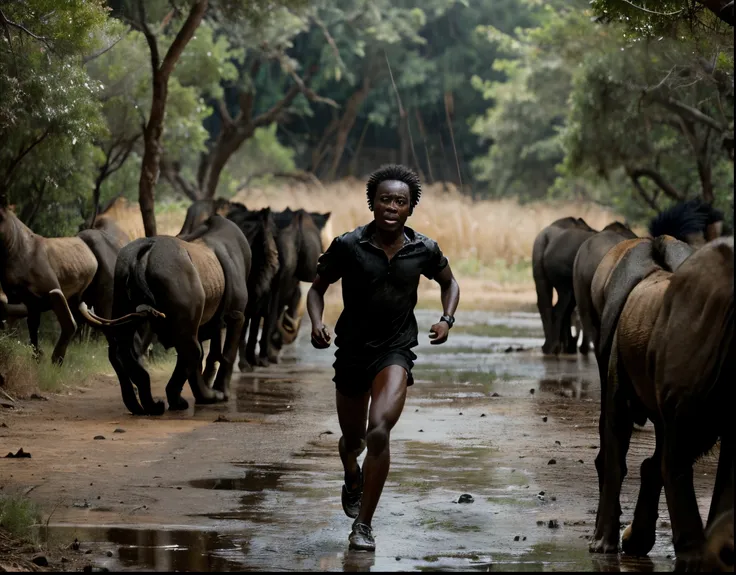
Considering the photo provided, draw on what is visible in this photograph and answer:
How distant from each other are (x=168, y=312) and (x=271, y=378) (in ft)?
13.5

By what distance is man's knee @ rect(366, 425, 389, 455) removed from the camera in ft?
24.0

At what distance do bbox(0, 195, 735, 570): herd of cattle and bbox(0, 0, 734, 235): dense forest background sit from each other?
1.24 meters

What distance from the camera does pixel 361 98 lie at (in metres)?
53.8

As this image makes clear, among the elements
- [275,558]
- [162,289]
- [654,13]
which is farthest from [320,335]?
[654,13]

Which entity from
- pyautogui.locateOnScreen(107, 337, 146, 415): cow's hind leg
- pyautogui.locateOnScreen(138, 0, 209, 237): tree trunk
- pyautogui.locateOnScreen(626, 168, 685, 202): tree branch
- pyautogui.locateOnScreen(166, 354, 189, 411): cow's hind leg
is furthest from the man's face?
pyautogui.locateOnScreen(626, 168, 685, 202): tree branch

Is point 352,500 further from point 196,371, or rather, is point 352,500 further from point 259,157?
point 259,157

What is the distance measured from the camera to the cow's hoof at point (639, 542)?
7.18 m

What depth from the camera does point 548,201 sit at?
50969mm

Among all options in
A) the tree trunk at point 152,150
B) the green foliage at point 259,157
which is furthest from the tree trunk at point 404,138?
the tree trunk at point 152,150

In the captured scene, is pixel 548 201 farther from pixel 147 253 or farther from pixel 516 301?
pixel 147 253

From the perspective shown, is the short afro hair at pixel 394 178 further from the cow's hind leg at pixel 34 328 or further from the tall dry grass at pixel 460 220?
the tall dry grass at pixel 460 220

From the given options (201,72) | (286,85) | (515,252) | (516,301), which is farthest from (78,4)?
(286,85)

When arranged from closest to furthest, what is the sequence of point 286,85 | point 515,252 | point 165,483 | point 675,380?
point 675,380
point 165,483
point 515,252
point 286,85

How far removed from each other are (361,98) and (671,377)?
4821cm
